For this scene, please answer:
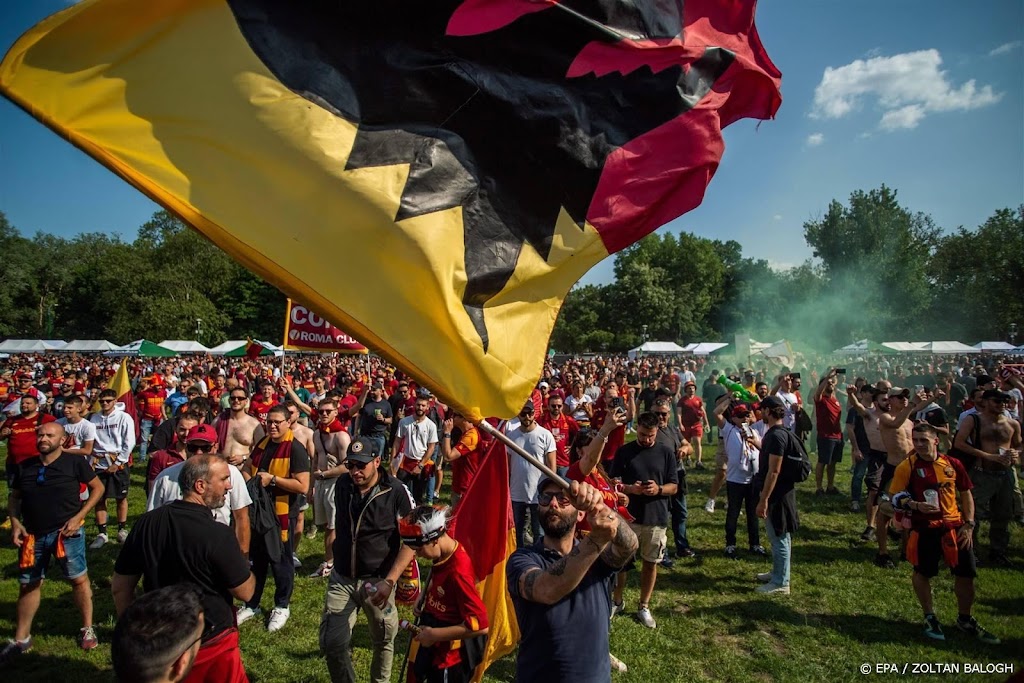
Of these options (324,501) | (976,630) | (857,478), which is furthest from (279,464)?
(857,478)

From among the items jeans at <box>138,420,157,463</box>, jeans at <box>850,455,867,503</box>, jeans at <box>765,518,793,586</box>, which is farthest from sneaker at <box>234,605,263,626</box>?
jeans at <box>850,455,867,503</box>

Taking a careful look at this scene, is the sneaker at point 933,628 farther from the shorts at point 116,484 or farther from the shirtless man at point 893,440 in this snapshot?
the shorts at point 116,484

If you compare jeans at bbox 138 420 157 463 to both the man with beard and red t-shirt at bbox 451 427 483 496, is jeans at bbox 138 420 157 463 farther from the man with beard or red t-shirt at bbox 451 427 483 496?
the man with beard

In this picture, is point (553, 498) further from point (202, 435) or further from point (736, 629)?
point (736, 629)

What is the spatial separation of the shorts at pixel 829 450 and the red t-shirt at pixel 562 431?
16.3 feet

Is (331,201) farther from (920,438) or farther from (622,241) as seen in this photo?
(920,438)

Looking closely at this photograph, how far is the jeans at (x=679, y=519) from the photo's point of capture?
791cm

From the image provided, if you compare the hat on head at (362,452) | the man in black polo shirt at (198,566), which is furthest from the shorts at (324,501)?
the man in black polo shirt at (198,566)

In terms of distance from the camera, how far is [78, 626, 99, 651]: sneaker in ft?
18.2

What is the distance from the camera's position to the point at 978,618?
623 cm

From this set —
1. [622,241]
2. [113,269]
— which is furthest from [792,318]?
[113,269]

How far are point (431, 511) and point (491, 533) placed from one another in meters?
1.02

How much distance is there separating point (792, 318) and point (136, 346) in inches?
2332

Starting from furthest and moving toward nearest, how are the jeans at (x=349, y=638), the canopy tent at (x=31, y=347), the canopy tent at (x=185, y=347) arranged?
the canopy tent at (x=31, y=347) < the canopy tent at (x=185, y=347) < the jeans at (x=349, y=638)
